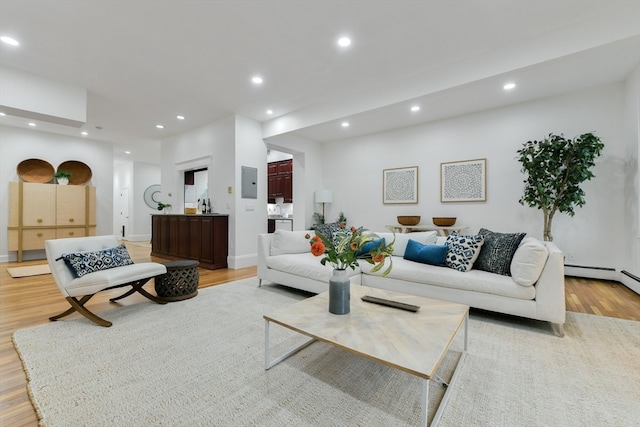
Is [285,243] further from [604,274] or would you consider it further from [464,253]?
[604,274]

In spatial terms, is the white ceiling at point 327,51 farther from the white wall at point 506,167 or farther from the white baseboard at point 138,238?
the white baseboard at point 138,238

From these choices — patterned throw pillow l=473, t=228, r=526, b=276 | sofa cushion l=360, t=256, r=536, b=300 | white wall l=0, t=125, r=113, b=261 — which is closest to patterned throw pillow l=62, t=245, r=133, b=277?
sofa cushion l=360, t=256, r=536, b=300

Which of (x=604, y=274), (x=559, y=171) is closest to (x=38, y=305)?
(x=559, y=171)

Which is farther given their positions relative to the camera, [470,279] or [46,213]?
[46,213]

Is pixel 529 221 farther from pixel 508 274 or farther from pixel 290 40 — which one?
pixel 290 40

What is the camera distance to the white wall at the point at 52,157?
5.68 metres

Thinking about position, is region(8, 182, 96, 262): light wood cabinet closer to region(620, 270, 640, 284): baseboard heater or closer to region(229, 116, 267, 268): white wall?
region(229, 116, 267, 268): white wall

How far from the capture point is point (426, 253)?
3002 mm

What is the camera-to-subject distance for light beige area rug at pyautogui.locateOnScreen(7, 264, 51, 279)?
4.42m

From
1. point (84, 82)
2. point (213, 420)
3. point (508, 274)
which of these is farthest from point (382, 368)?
point (84, 82)

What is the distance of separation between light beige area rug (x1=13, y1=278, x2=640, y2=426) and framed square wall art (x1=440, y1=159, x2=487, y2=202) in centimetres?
260

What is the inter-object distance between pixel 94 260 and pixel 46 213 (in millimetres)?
4874

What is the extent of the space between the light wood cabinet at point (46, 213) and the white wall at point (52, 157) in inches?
11.4

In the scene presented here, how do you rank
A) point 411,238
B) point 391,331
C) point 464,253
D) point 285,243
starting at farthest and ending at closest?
point 285,243, point 411,238, point 464,253, point 391,331
